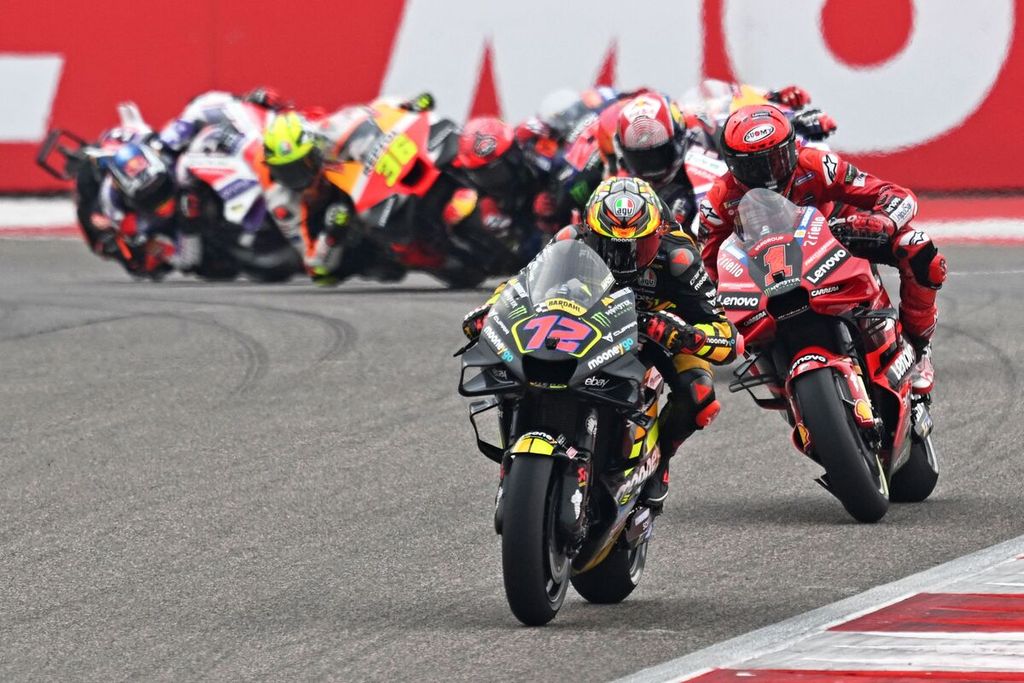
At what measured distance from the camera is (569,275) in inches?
231

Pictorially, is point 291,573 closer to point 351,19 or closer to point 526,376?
point 526,376

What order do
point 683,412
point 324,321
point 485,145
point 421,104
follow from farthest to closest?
point 421,104 → point 485,145 → point 324,321 → point 683,412

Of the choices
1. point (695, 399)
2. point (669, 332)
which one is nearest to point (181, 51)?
point (695, 399)

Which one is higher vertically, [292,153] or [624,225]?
[624,225]

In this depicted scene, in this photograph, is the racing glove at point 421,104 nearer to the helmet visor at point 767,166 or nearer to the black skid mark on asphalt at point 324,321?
the black skid mark on asphalt at point 324,321

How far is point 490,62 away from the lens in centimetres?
2055

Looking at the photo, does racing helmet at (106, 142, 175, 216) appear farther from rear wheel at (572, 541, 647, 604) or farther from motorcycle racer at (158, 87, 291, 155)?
rear wheel at (572, 541, 647, 604)

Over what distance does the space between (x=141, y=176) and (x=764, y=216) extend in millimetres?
11104

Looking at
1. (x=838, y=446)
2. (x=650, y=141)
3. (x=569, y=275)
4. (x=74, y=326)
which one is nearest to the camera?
(x=569, y=275)

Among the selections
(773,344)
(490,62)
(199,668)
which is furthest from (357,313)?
(199,668)

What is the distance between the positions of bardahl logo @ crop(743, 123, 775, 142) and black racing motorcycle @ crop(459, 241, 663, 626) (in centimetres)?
200

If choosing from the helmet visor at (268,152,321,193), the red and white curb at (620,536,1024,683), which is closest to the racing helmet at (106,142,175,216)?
the helmet visor at (268,152,321,193)

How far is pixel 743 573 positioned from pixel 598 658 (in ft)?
4.09

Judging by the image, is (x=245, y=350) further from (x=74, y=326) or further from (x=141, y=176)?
(x=141, y=176)
